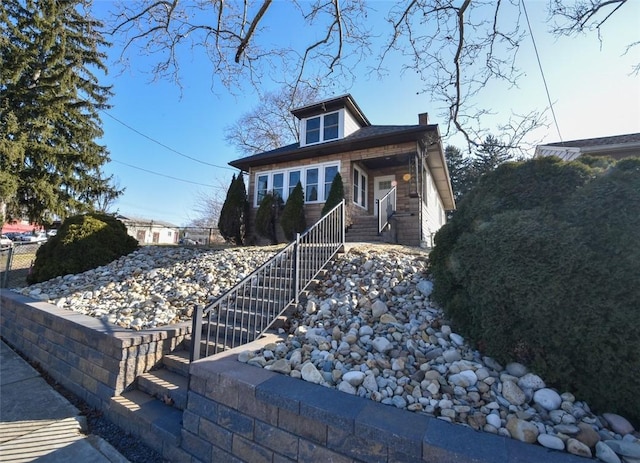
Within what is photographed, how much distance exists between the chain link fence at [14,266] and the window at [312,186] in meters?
7.29

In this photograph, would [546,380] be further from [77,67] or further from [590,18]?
[77,67]

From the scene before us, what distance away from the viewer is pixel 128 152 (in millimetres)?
18328

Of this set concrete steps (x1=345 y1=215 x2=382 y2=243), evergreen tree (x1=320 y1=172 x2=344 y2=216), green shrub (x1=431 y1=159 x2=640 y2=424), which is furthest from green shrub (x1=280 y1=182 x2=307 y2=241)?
green shrub (x1=431 y1=159 x2=640 y2=424)

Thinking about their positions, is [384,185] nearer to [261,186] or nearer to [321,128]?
[321,128]

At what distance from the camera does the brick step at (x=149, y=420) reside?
2.30 m

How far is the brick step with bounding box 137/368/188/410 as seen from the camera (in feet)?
8.59

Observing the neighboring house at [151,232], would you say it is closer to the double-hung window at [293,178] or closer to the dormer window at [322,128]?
the double-hung window at [293,178]

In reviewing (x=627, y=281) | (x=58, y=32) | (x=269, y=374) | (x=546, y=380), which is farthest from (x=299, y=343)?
(x=58, y=32)

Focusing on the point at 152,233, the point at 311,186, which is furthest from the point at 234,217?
the point at 152,233

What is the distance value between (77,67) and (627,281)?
18844 mm

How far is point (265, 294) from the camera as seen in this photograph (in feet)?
13.2

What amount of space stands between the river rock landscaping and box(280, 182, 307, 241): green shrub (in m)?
4.74

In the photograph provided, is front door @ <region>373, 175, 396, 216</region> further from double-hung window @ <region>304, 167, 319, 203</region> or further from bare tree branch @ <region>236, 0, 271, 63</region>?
bare tree branch @ <region>236, 0, 271, 63</region>

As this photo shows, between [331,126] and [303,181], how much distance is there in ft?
7.31
